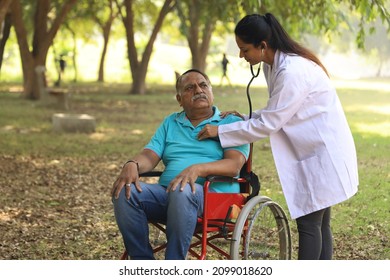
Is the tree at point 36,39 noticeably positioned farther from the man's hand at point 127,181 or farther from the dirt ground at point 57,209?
the man's hand at point 127,181

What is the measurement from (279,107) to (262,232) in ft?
3.42

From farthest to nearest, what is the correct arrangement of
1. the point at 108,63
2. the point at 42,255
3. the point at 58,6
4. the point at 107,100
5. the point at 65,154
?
the point at 108,63, the point at 58,6, the point at 107,100, the point at 65,154, the point at 42,255

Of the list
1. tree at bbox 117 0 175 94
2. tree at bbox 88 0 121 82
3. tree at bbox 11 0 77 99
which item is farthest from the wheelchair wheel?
tree at bbox 88 0 121 82

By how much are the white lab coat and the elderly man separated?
29 cm

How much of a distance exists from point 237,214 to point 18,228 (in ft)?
8.35

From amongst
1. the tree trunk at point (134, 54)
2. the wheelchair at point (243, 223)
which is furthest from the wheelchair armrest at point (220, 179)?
the tree trunk at point (134, 54)

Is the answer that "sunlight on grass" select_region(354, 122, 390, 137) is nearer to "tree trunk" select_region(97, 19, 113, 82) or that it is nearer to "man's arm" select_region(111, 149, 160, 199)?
"man's arm" select_region(111, 149, 160, 199)

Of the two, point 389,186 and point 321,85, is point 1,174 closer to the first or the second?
point 389,186

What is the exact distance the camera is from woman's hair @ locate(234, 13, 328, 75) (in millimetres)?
4230

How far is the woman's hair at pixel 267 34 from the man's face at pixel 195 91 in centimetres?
40

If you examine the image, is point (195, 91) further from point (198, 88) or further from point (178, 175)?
point (178, 175)

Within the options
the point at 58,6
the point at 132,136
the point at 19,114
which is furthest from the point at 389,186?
the point at 58,6

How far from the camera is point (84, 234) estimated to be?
632 centimetres

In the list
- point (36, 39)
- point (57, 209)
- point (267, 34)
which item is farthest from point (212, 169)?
point (36, 39)
